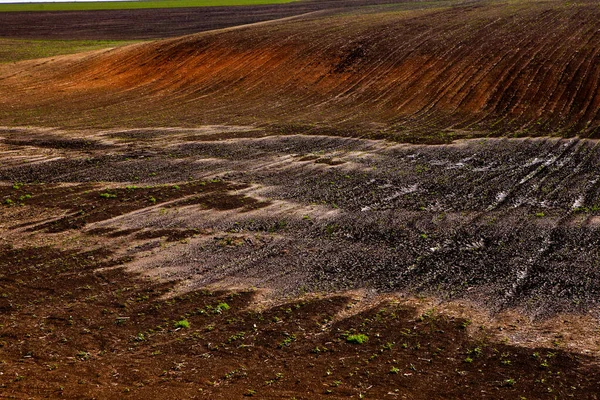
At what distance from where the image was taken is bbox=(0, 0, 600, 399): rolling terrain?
10516 millimetres

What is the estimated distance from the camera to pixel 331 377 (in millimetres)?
10195

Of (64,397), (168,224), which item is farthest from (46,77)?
(64,397)

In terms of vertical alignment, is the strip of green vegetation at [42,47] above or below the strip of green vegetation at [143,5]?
below

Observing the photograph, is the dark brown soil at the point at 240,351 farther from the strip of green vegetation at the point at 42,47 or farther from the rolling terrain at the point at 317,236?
the strip of green vegetation at the point at 42,47

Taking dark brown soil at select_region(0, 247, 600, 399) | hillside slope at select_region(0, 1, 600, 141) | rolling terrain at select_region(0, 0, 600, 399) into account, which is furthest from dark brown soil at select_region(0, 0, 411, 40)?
dark brown soil at select_region(0, 247, 600, 399)

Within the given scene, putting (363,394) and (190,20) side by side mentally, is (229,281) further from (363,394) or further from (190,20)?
(190,20)

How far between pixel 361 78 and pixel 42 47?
3477cm

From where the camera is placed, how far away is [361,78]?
124 ft

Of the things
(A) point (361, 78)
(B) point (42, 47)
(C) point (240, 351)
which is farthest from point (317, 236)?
(B) point (42, 47)

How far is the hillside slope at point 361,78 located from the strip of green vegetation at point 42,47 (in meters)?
7.13

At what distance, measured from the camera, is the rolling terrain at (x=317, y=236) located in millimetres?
10516

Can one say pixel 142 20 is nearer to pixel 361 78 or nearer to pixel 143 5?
pixel 143 5

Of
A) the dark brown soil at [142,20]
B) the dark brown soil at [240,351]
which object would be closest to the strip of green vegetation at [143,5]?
the dark brown soil at [142,20]

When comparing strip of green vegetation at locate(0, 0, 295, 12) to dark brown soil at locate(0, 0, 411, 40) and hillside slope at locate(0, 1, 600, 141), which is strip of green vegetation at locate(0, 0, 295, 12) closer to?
dark brown soil at locate(0, 0, 411, 40)
